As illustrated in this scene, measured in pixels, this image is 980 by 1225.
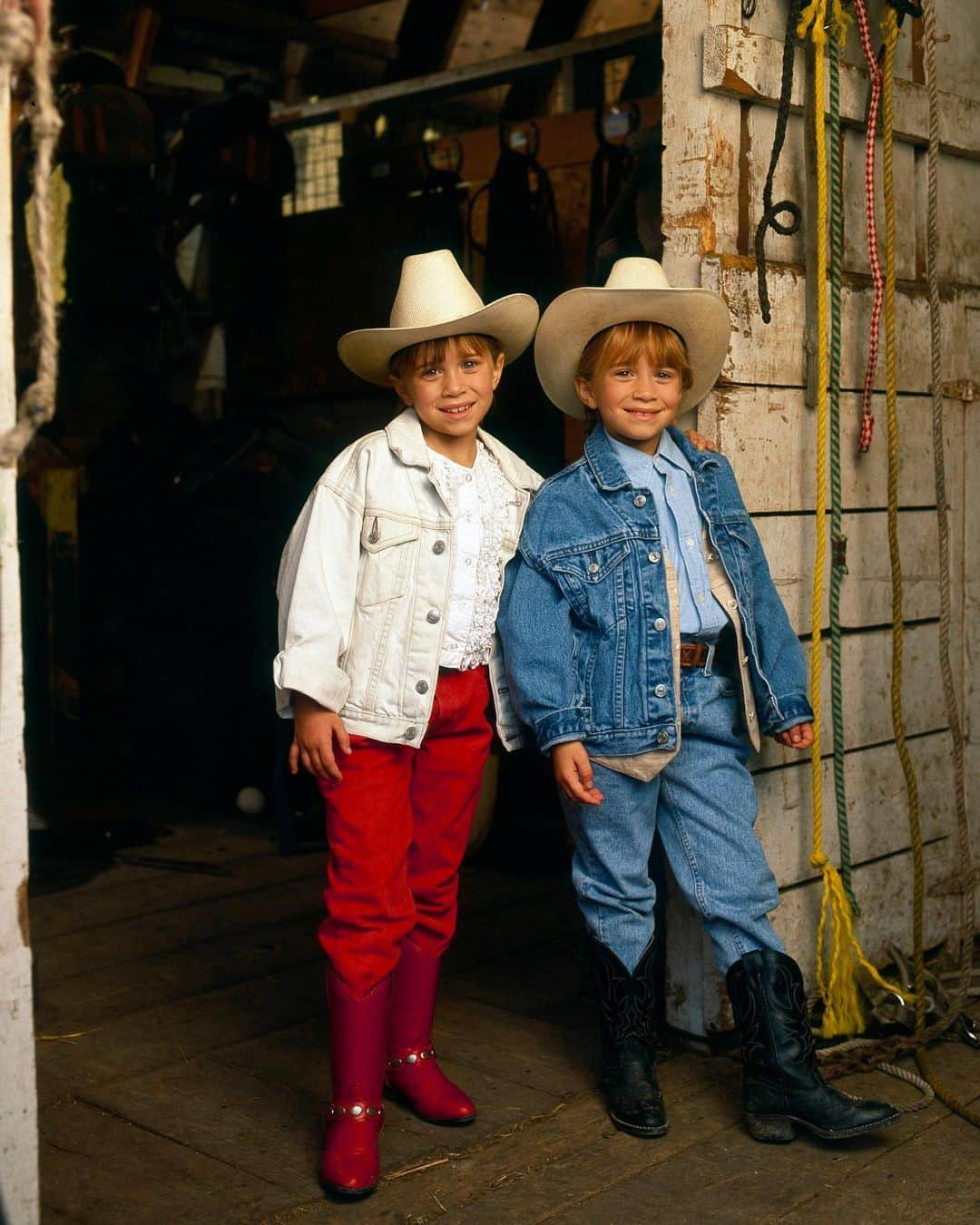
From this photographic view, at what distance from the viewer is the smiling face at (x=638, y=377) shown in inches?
113

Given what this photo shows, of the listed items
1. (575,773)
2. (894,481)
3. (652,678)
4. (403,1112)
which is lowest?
(403,1112)

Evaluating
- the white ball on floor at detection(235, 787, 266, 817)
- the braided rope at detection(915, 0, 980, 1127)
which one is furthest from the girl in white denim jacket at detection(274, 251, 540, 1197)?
the white ball on floor at detection(235, 787, 266, 817)

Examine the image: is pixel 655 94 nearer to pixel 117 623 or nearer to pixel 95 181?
pixel 95 181

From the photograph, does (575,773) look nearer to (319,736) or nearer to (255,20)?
(319,736)

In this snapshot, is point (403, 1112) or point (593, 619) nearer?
point (593, 619)

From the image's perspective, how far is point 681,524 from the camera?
2881mm

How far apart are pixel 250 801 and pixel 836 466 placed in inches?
119

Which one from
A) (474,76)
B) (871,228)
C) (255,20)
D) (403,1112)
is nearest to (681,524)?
(871,228)

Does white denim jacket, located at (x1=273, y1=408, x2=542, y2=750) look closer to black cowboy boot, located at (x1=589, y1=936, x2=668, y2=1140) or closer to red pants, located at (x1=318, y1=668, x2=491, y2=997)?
red pants, located at (x1=318, y1=668, x2=491, y2=997)

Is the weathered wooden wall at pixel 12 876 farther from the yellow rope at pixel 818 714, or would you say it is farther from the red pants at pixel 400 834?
the yellow rope at pixel 818 714

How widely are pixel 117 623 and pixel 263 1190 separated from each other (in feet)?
11.8

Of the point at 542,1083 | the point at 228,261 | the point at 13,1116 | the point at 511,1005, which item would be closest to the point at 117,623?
the point at 228,261

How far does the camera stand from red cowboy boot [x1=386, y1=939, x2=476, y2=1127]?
9.50ft

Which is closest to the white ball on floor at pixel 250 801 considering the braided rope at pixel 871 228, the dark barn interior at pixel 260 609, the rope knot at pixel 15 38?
the dark barn interior at pixel 260 609
